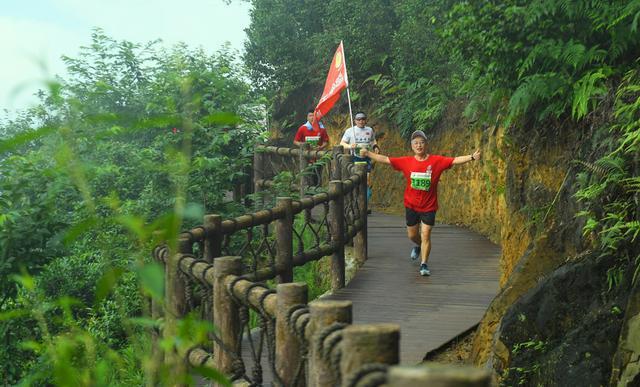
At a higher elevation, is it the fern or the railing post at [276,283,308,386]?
the fern

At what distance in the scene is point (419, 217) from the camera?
34.8 feet

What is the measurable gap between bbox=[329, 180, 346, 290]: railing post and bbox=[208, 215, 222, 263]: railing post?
3.11 m

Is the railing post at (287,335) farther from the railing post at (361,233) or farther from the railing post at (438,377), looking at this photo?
the railing post at (361,233)

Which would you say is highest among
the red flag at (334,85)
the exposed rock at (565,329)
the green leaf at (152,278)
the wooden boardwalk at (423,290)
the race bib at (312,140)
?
the red flag at (334,85)

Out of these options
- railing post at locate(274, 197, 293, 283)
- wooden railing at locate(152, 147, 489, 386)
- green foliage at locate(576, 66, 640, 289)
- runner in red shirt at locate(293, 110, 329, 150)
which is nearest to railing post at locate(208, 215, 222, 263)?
wooden railing at locate(152, 147, 489, 386)

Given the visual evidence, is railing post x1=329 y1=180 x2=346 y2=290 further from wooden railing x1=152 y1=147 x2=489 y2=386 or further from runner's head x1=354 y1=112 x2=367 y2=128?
runner's head x1=354 y1=112 x2=367 y2=128

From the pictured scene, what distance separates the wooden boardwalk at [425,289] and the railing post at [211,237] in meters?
1.69

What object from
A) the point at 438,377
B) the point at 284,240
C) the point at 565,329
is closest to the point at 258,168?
the point at 284,240

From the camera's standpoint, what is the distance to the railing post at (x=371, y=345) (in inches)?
105

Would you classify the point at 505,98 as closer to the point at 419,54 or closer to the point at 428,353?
the point at 428,353

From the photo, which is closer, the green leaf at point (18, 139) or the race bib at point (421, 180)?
the green leaf at point (18, 139)

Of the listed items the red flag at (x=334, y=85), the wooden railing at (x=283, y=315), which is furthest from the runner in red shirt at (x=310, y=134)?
the wooden railing at (x=283, y=315)

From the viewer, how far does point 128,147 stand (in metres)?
14.7

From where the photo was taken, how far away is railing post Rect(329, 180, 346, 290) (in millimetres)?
10648
